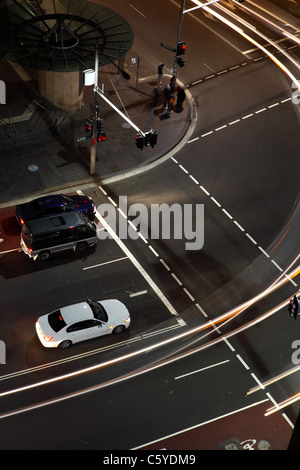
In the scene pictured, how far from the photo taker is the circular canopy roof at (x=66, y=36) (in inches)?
1821

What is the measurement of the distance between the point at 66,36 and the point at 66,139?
692 cm

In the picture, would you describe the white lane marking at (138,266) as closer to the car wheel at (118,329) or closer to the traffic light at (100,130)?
the car wheel at (118,329)

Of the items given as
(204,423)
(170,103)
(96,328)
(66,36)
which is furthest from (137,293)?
(66,36)

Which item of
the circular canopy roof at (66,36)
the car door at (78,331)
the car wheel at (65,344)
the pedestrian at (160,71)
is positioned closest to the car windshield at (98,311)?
the car door at (78,331)

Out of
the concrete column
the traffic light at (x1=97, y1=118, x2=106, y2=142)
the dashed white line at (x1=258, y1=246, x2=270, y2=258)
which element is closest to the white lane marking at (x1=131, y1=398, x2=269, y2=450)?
the dashed white line at (x1=258, y1=246, x2=270, y2=258)

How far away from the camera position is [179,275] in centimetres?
4012

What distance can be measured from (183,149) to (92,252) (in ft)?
40.0

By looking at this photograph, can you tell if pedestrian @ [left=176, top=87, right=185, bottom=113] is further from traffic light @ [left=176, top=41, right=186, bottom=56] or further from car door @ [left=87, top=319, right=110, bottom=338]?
car door @ [left=87, top=319, right=110, bottom=338]

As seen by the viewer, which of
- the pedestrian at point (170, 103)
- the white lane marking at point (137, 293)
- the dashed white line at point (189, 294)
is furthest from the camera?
the pedestrian at point (170, 103)

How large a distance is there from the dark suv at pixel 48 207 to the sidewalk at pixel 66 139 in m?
2.59

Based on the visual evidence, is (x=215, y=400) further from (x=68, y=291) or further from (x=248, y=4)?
(x=248, y=4)

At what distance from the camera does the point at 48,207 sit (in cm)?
4128

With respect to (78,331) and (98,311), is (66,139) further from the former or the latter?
(78,331)
